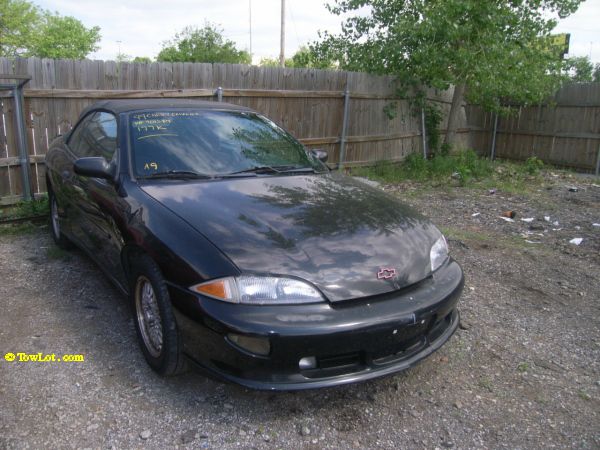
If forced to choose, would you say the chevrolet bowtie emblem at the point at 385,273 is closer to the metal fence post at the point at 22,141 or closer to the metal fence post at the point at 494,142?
the metal fence post at the point at 22,141

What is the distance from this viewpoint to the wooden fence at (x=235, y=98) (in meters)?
6.28

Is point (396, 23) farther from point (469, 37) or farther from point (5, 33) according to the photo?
point (5, 33)

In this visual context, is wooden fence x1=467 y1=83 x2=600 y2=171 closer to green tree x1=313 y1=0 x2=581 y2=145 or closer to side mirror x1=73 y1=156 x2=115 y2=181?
green tree x1=313 y1=0 x2=581 y2=145

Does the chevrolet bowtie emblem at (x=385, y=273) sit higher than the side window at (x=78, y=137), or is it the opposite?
the side window at (x=78, y=137)

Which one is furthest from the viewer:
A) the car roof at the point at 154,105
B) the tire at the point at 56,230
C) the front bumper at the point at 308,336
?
the tire at the point at 56,230

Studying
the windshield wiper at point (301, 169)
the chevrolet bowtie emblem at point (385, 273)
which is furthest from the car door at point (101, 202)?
the chevrolet bowtie emblem at point (385, 273)

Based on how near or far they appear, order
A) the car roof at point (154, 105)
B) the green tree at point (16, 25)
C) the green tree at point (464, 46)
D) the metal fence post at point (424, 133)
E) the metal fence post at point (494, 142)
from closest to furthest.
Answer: the car roof at point (154, 105), the green tree at point (464, 46), the metal fence post at point (424, 133), the metal fence post at point (494, 142), the green tree at point (16, 25)

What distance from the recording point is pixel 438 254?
3113mm

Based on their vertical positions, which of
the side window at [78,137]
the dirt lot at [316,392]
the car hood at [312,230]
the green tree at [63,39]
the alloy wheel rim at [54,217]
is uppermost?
the green tree at [63,39]

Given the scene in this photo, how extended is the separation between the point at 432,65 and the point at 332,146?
240 centimetres

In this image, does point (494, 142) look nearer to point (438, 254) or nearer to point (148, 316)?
point (438, 254)

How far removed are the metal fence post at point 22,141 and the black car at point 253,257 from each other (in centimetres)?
270

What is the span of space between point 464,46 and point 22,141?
7.68 meters

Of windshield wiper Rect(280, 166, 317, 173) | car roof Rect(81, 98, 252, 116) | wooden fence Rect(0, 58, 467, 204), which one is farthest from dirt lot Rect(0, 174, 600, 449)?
wooden fence Rect(0, 58, 467, 204)
